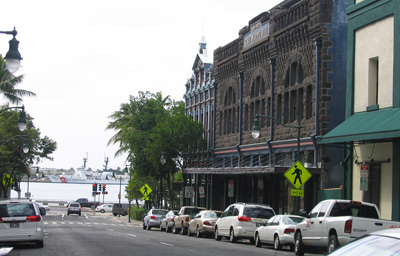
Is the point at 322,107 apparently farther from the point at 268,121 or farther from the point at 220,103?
the point at 220,103

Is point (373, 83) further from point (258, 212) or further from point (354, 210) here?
point (354, 210)

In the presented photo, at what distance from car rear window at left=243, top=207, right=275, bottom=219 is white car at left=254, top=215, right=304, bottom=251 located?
145 centimetres

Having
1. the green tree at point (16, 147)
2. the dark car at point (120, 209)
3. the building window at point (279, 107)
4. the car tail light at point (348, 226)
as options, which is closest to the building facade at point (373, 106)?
the car tail light at point (348, 226)

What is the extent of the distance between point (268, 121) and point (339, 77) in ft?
24.9

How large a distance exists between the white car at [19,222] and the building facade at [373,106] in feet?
38.2

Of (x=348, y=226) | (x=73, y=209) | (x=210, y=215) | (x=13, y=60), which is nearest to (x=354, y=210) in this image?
(x=348, y=226)

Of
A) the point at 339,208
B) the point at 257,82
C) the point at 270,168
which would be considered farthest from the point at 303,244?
the point at 257,82

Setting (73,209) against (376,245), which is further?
(73,209)

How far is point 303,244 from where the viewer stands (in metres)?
22.2

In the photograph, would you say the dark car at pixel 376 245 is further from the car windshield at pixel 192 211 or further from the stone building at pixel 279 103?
the car windshield at pixel 192 211

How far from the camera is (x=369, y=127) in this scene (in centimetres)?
2584

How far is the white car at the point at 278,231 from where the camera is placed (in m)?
24.9

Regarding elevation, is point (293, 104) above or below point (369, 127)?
above

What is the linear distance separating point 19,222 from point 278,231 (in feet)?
31.0
